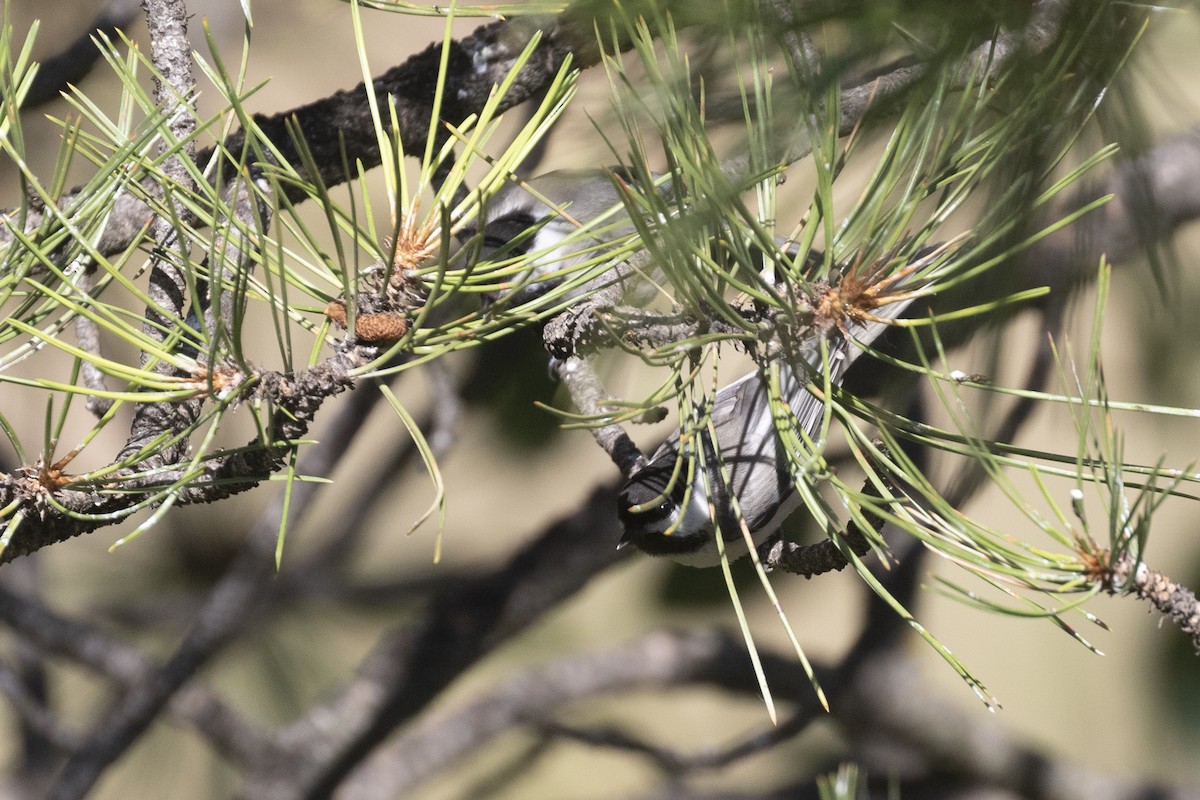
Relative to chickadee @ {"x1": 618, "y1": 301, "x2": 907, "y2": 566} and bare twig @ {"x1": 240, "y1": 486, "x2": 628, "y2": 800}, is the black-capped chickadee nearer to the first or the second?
chickadee @ {"x1": 618, "y1": 301, "x2": 907, "y2": 566}

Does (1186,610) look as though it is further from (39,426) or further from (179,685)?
(39,426)

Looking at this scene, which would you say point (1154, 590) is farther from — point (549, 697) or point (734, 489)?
point (549, 697)

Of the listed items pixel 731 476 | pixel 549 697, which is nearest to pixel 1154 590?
pixel 731 476

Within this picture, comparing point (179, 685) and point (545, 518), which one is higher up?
point (545, 518)

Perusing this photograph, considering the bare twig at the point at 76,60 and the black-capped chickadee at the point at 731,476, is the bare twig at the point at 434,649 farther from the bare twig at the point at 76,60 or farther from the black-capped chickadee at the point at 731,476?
the bare twig at the point at 76,60

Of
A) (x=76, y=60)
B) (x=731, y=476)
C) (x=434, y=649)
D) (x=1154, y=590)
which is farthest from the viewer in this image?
(x=434, y=649)

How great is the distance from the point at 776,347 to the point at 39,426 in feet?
3.33

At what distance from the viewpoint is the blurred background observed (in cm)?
104

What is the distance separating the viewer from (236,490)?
362 mm

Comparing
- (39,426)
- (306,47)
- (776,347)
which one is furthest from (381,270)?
(39,426)

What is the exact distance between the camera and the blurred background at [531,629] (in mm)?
1039

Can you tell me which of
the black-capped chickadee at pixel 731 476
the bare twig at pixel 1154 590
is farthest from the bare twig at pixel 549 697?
the bare twig at pixel 1154 590

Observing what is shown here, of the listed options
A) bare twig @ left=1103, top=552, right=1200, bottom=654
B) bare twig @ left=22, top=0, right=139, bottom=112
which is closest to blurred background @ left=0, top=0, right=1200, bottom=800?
bare twig @ left=22, top=0, right=139, bottom=112

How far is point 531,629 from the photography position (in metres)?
1.12
